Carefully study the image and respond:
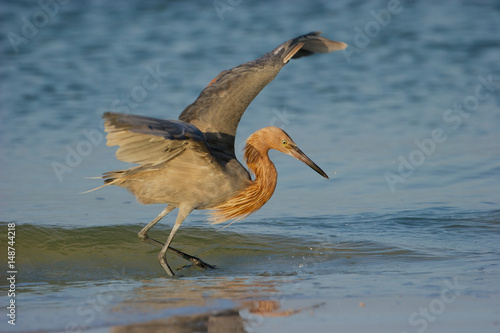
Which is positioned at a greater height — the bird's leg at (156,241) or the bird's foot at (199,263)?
the bird's leg at (156,241)

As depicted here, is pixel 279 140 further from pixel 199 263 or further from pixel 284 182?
pixel 284 182

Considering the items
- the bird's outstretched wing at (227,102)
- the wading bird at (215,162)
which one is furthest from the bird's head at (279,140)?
the bird's outstretched wing at (227,102)

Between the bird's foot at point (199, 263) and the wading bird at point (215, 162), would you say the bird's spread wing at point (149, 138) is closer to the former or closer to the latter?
the wading bird at point (215, 162)

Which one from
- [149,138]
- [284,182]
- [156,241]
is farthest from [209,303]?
[284,182]

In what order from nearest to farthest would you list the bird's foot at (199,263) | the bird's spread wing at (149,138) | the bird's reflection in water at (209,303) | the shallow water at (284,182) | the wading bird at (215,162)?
the bird's reflection in water at (209,303) → the shallow water at (284,182) → the bird's spread wing at (149,138) → the wading bird at (215,162) → the bird's foot at (199,263)

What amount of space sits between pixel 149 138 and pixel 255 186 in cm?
165

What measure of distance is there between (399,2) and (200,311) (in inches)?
726

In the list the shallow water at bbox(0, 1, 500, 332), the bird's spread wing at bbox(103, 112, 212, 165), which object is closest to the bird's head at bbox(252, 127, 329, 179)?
the bird's spread wing at bbox(103, 112, 212, 165)

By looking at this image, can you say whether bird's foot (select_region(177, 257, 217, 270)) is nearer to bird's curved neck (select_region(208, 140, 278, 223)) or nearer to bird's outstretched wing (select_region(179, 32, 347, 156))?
bird's curved neck (select_region(208, 140, 278, 223))

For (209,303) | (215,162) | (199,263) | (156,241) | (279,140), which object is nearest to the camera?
(209,303)

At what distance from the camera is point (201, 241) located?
902cm

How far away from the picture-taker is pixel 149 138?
275 inches

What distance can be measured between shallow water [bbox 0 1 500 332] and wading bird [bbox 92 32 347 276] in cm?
69

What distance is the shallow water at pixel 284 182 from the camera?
616cm
